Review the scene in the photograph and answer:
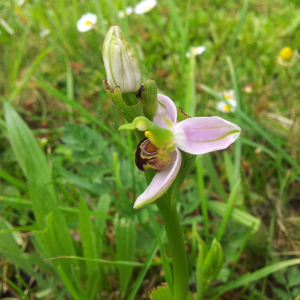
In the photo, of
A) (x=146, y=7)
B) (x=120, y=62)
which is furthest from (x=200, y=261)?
(x=146, y=7)

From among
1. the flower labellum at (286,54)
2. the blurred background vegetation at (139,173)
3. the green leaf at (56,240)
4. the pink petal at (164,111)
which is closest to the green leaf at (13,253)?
the blurred background vegetation at (139,173)

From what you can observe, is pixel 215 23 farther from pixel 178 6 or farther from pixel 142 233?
pixel 142 233

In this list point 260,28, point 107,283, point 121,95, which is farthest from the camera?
point 260,28

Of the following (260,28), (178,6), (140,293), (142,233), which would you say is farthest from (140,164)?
(178,6)

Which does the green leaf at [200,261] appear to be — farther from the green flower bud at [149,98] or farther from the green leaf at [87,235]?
the green flower bud at [149,98]

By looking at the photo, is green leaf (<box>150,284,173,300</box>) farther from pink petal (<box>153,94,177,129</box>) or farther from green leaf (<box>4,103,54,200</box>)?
green leaf (<box>4,103,54,200</box>)

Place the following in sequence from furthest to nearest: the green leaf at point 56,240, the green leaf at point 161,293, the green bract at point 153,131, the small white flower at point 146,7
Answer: the small white flower at point 146,7
the green leaf at point 56,240
the green leaf at point 161,293
the green bract at point 153,131
